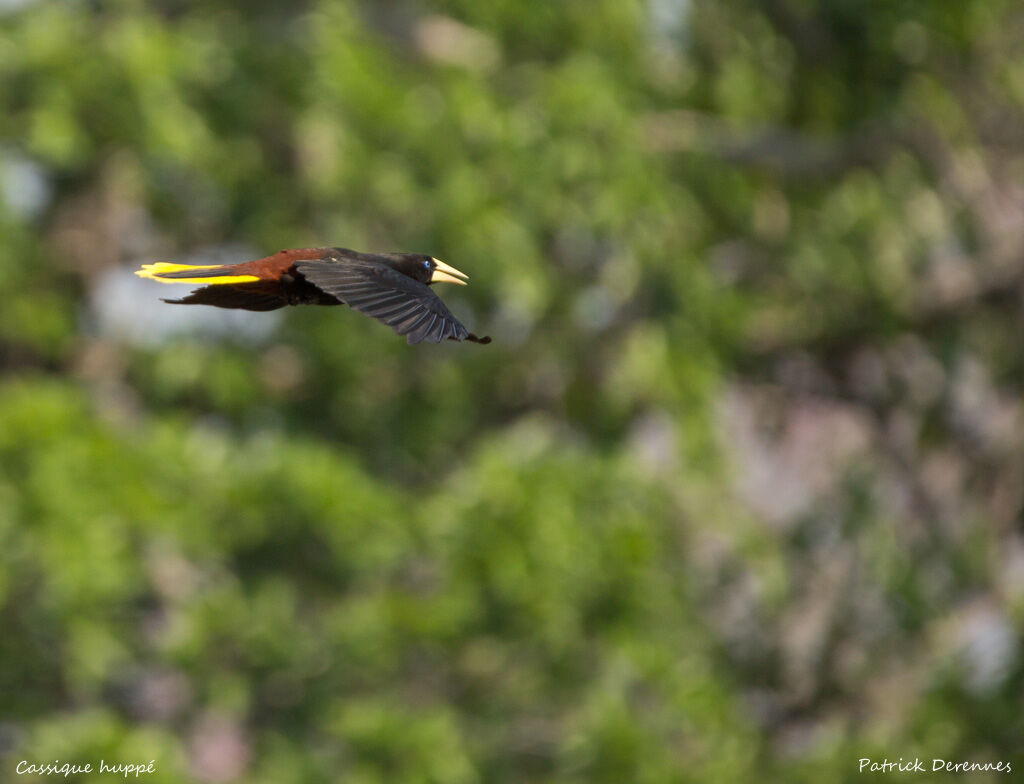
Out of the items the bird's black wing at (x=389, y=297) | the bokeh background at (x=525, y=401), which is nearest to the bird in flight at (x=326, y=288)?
the bird's black wing at (x=389, y=297)

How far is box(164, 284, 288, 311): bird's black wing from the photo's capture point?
1811 millimetres

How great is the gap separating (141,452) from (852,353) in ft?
13.8

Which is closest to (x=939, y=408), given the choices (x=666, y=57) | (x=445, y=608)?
(x=666, y=57)

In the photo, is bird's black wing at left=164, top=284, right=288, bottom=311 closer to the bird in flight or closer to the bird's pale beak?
the bird in flight

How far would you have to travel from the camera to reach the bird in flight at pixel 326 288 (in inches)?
71.3

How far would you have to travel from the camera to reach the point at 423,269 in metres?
2.19

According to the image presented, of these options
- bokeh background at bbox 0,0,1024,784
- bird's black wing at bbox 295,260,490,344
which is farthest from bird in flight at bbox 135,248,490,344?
bokeh background at bbox 0,0,1024,784

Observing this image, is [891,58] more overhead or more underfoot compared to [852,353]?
more overhead

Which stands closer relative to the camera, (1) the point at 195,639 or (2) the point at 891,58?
(1) the point at 195,639

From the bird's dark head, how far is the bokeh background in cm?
383

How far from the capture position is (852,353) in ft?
28.7

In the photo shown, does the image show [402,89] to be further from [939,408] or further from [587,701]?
[939,408]

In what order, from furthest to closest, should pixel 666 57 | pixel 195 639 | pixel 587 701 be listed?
pixel 666 57 → pixel 587 701 → pixel 195 639

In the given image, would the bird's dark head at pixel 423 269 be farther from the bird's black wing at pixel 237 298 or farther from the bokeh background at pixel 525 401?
the bokeh background at pixel 525 401
